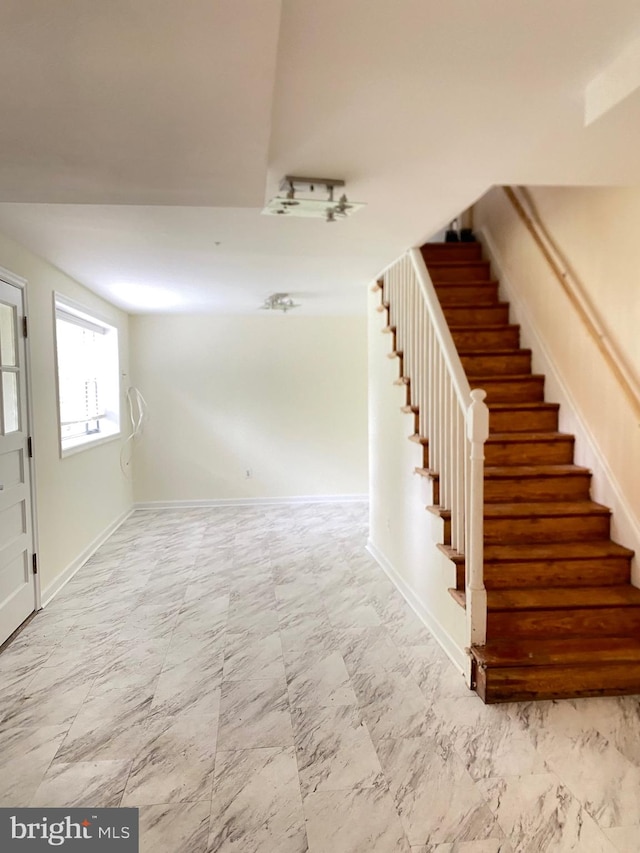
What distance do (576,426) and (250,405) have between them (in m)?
3.97

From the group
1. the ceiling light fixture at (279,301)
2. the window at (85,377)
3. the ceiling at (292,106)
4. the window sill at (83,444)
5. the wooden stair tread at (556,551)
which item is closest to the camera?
the ceiling at (292,106)

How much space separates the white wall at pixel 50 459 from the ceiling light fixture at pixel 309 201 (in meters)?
1.71

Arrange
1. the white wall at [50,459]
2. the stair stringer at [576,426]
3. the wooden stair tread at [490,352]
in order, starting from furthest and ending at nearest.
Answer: the wooden stair tread at [490,352] < the white wall at [50,459] < the stair stringer at [576,426]

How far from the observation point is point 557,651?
246cm

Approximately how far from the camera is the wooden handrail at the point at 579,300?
9.33ft

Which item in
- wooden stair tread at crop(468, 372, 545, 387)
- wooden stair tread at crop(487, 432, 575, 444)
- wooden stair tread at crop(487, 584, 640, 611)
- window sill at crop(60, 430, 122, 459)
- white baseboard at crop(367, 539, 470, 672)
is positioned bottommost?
white baseboard at crop(367, 539, 470, 672)

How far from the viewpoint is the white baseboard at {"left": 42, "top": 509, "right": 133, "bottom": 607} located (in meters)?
3.59

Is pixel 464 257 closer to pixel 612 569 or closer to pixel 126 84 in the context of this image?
pixel 612 569

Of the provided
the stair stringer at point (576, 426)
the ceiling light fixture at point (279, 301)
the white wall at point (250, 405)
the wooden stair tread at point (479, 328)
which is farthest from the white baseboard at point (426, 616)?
the ceiling light fixture at point (279, 301)

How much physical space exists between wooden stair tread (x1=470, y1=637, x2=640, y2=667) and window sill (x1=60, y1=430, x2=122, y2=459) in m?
3.19

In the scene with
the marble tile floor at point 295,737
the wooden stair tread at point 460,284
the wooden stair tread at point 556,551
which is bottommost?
the marble tile floor at point 295,737

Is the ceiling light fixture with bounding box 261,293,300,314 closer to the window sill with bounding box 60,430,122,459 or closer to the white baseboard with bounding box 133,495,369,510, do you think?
the window sill with bounding box 60,430,122,459

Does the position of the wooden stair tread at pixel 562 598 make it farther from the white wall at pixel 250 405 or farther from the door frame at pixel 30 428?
the white wall at pixel 250 405

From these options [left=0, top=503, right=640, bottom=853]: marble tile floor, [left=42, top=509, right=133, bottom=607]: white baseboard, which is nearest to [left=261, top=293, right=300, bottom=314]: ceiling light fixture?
[left=42, top=509, right=133, bottom=607]: white baseboard
